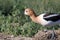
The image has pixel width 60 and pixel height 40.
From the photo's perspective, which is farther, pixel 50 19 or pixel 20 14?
pixel 20 14

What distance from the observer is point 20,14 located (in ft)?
39.3

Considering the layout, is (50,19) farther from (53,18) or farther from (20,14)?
(20,14)

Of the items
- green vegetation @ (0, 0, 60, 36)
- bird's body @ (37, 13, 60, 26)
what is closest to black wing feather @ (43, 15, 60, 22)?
bird's body @ (37, 13, 60, 26)

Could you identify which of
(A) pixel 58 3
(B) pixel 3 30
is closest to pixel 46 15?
(B) pixel 3 30

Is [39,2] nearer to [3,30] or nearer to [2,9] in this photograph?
[2,9]

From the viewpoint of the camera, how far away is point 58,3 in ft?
40.3

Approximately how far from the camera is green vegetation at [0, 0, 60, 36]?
10.4 metres

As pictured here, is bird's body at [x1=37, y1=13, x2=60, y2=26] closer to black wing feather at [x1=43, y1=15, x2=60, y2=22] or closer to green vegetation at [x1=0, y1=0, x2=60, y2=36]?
black wing feather at [x1=43, y1=15, x2=60, y2=22]

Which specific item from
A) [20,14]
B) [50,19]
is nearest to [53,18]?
[50,19]

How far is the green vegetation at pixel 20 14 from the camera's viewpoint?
10.4 metres

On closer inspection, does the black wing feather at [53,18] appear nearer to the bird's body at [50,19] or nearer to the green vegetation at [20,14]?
the bird's body at [50,19]

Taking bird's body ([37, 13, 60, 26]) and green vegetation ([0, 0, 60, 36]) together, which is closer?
bird's body ([37, 13, 60, 26])

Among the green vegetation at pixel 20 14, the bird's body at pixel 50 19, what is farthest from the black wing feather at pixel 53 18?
the green vegetation at pixel 20 14

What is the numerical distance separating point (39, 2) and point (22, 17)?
3.76 ft
